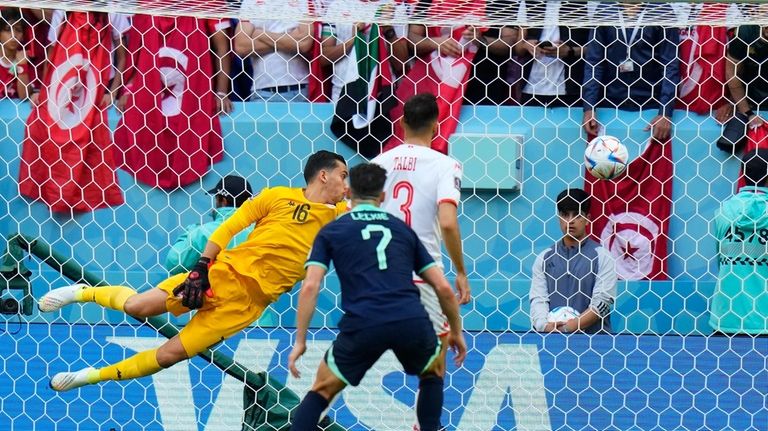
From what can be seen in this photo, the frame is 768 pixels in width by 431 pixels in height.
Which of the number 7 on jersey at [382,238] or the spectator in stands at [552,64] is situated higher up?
the spectator in stands at [552,64]

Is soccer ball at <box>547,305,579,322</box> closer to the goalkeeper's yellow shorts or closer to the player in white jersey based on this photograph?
the player in white jersey

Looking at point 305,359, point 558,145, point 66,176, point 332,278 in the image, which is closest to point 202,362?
point 305,359

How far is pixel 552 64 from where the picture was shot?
7809 mm

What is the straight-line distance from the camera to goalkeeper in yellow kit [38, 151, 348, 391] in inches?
236

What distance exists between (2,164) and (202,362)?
6.39ft

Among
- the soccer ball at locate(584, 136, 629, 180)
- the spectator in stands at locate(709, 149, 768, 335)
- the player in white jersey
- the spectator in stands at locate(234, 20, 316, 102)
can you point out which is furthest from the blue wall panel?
the spectator in stands at locate(234, 20, 316, 102)

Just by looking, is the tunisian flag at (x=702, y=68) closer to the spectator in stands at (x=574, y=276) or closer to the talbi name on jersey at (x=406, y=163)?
the spectator in stands at (x=574, y=276)

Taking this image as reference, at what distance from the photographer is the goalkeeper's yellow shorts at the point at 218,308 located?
600 centimetres

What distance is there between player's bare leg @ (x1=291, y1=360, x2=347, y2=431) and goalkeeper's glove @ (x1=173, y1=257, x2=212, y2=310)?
32.2 inches

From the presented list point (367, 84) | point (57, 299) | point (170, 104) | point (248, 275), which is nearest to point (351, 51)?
point (367, 84)

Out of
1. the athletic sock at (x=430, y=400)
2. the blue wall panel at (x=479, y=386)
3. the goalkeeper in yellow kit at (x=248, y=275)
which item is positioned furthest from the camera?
the blue wall panel at (x=479, y=386)

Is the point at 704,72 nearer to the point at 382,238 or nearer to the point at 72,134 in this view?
the point at 382,238

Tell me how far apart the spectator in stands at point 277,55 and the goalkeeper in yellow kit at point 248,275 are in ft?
6.28

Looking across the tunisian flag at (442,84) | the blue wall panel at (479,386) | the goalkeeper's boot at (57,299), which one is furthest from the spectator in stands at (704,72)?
the goalkeeper's boot at (57,299)
